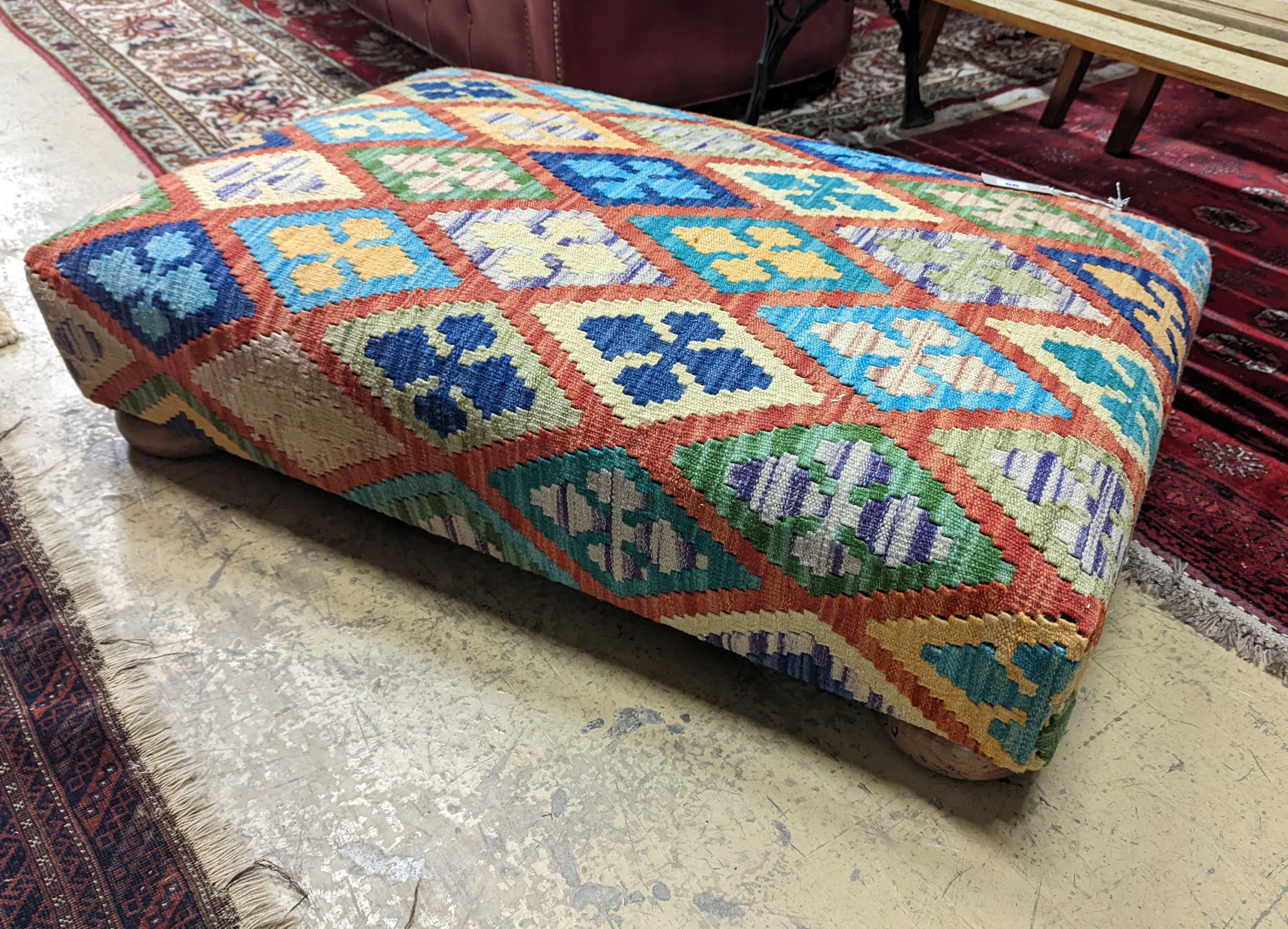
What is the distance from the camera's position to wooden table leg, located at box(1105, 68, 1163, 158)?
216cm

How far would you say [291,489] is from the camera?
1.29m

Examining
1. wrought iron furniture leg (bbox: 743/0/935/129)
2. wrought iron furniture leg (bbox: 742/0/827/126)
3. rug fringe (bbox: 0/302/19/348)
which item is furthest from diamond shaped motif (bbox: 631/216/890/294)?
rug fringe (bbox: 0/302/19/348)

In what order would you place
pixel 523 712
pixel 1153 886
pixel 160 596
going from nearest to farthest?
pixel 1153 886 < pixel 523 712 < pixel 160 596

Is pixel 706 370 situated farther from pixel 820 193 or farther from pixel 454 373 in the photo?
pixel 820 193

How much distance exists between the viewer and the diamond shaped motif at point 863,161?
51.3 inches

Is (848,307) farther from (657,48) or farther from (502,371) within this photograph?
(657,48)

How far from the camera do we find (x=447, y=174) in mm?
1218

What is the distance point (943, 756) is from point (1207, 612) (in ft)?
1.60

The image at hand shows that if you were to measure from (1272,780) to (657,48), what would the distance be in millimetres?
1928

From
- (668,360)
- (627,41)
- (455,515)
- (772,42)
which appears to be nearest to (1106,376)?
(668,360)

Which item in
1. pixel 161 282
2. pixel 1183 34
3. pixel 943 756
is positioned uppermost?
pixel 1183 34

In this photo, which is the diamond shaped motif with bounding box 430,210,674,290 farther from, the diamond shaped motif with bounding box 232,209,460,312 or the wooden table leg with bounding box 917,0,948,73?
the wooden table leg with bounding box 917,0,948,73

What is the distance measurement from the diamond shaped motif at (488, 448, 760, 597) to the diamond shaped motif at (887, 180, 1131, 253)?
0.62 metres

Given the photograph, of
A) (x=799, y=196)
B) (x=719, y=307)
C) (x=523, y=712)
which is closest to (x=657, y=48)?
(x=799, y=196)
